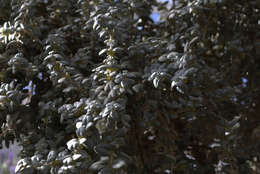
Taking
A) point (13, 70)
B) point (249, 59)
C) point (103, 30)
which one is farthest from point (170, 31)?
point (13, 70)

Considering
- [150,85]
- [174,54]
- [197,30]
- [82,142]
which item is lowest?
[82,142]

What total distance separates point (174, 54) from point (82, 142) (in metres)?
0.70

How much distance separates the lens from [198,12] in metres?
2.33

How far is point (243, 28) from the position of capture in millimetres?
2648

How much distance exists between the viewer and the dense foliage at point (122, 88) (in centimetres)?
189

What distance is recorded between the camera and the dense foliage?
74.4 inches

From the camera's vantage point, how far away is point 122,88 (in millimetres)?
1896

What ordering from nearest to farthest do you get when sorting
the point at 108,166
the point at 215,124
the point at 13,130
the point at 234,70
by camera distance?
the point at 108,166, the point at 13,130, the point at 215,124, the point at 234,70

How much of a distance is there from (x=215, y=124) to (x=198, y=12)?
0.68 m

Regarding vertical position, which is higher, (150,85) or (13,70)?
(13,70)

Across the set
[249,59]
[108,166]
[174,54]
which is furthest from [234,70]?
[108,166]

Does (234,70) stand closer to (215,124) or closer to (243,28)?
(243,28)

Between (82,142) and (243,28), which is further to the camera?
(243,28)

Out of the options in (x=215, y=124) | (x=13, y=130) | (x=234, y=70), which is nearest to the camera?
(x=13, y=130)
